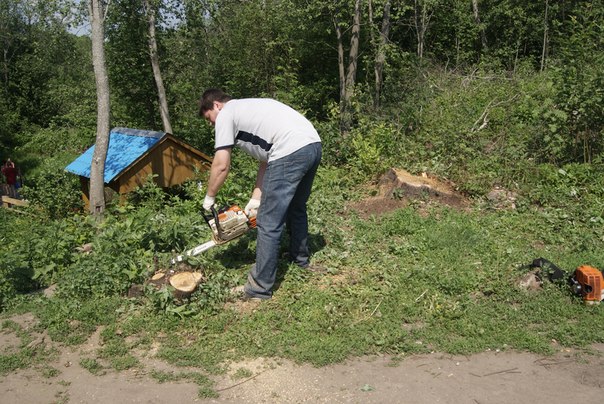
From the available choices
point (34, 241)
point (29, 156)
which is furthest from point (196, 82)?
point (34, 241)

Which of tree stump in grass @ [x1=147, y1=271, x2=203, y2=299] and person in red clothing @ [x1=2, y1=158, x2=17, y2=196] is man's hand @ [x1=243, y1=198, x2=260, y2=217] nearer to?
tree stump in grass @ [x1=147, y1=271, x2=203, y2=299]

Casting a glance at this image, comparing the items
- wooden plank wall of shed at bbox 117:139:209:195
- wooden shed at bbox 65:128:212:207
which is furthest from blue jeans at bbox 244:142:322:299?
wooden plank wall of shed at bbox 117:139:209:195

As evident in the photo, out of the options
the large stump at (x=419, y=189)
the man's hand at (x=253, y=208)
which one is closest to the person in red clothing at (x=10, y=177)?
the large stump at (x=419, y=189)

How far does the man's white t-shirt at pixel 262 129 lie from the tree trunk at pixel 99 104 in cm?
480

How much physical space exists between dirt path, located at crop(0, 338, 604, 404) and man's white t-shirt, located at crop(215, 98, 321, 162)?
6.03ft

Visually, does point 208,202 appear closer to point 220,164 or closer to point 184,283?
point 220,164

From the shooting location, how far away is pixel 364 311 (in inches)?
191

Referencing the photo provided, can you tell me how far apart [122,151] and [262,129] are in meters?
7.13

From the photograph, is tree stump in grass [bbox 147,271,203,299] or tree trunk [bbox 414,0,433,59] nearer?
tree stump in grass [bbox 147,271,203,299]

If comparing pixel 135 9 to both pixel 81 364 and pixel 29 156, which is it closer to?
pixel 29 156

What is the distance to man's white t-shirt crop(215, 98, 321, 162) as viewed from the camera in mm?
4805

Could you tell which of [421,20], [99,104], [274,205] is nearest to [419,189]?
[274,205]

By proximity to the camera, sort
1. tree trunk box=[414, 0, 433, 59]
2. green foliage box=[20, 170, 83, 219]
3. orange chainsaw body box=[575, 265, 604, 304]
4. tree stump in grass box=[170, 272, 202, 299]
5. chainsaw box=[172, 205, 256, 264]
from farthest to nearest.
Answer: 1. tree trunk box=[414, 0, 433, 59]
2. green foliage box=[20, 170, 83, 219]
3. chainsaw box=[172, 205, 256, 264]
4. tree stump in grass box=[170, 272, 202, 299]
5. orange chainsaw body box=[575, 265, 604, 304]

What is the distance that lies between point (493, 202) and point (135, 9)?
472 inches
